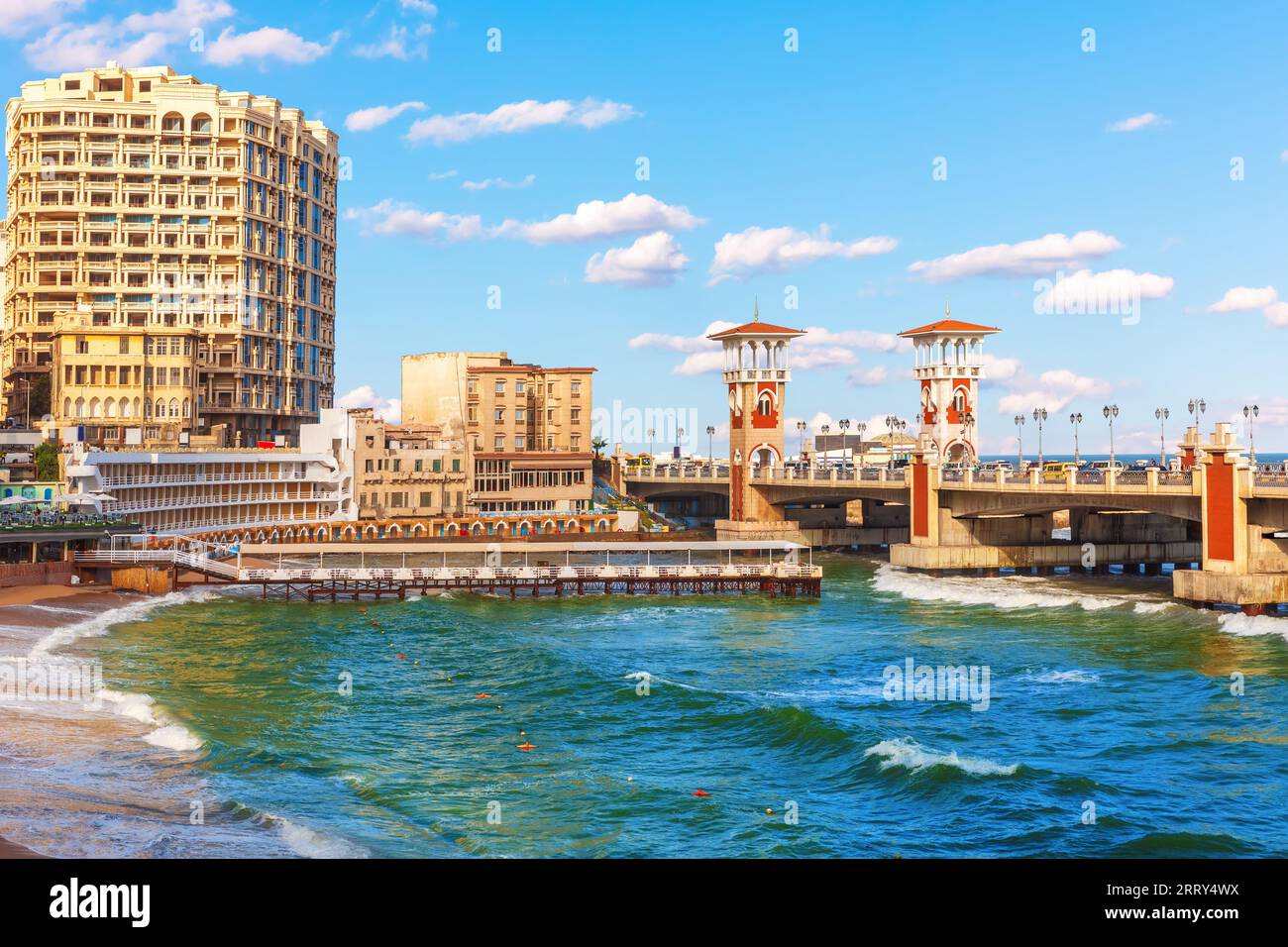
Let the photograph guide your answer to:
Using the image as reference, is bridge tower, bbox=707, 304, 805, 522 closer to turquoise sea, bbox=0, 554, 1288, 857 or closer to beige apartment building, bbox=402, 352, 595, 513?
beige apartment building, bbox=402, 352, 595, 513

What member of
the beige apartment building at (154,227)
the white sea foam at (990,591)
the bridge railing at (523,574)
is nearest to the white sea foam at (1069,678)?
the white sea foam at (990,591)

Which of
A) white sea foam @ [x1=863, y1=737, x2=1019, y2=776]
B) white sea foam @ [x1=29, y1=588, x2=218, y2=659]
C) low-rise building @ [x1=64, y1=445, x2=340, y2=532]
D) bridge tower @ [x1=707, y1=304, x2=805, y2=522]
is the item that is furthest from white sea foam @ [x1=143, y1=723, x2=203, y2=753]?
bridge tower @ [x1=707, y1=304, x2=805, y2=522]

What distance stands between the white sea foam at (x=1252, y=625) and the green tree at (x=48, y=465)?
94278 millimetres

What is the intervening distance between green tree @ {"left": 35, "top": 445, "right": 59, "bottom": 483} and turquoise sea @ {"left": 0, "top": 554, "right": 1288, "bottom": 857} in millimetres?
35903

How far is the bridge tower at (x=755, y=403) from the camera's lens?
15000 centimetres

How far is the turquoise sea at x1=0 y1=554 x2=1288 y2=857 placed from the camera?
35.7 metres

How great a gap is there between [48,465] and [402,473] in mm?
49712

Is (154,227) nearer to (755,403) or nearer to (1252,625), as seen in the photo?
(755,403)

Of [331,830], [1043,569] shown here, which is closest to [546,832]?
[331,830]

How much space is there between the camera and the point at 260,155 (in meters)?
167
